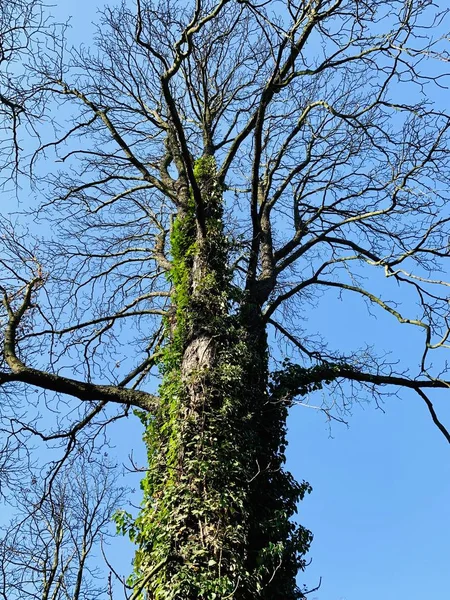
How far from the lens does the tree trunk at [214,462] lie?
13.9ft

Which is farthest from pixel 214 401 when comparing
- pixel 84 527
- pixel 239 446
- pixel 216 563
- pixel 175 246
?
pixel 84 527

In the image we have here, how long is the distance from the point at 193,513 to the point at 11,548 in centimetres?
753

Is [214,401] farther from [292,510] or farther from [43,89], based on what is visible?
[43,89]

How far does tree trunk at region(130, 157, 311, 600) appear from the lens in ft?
13.9

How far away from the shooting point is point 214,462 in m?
4.62

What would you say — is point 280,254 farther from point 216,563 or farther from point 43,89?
point 216,563

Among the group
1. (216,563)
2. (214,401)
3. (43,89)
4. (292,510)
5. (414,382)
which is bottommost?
(216,563)

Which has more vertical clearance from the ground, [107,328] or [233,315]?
[107,328]

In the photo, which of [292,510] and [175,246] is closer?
[292,510]

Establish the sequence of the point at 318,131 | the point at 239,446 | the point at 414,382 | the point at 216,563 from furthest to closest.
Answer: the point at 318,131
the point at 414,382
the point at 239,446
the point at 216,563

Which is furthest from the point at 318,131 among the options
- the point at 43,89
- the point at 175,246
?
the point at 43,89

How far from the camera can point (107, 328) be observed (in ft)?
25.6

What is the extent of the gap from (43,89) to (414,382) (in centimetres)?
511

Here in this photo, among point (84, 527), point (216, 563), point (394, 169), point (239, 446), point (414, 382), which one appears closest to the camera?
point (216, 563)
